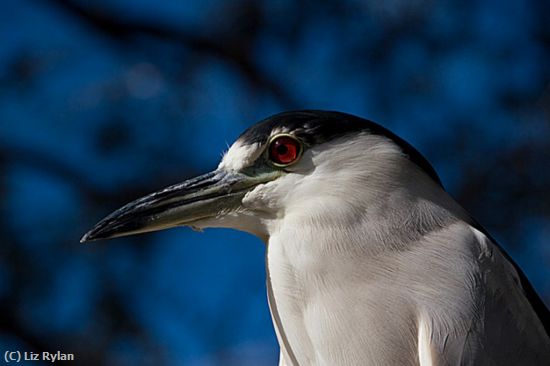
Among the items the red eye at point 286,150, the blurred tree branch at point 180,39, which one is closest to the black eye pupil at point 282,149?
the red eye at point 286,150

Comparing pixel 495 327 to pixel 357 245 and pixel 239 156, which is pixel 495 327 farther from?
pixel 239 156

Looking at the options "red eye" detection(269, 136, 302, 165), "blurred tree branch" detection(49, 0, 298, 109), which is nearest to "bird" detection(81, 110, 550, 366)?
"red eye" detection(269, 136, 302, 165)

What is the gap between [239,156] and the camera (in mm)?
1295

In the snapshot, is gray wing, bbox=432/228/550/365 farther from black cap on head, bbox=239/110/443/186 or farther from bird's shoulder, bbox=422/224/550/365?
black cap on head, bbox=239/110/443/186

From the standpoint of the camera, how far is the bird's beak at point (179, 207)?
Answer: 1.29 metres

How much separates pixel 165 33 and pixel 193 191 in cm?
291

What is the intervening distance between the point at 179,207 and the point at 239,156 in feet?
0.40

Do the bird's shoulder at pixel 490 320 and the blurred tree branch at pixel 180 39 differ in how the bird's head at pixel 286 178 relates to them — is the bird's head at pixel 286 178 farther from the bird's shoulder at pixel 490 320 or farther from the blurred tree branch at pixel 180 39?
the blurred tree branch at pixel 180 39

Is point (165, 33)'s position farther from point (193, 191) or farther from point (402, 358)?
point (402, 358)

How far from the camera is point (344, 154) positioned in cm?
128

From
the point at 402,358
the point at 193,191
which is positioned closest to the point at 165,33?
the point at 193,191

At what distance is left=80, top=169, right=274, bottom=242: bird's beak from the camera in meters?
1.29

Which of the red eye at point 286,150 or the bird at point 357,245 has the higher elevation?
the red eye at point 286,150

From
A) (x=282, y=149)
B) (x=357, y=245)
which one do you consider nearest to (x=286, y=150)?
(x=282, y=149)
